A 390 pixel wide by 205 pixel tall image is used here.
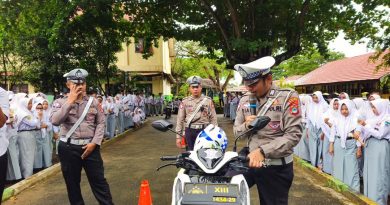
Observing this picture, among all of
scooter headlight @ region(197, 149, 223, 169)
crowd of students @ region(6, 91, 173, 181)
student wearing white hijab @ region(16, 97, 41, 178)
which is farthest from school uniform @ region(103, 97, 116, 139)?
scooter headlight @ region(197, 149, 223, 169)

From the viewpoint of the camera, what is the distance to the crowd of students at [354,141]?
6301 mm

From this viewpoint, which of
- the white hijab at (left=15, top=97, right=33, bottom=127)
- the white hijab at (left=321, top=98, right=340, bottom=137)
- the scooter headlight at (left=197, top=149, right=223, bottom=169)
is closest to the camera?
the scooter headlight at (left=197, top=149, right=223, bottom=169)

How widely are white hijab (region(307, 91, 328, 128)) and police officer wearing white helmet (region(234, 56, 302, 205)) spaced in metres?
5.69

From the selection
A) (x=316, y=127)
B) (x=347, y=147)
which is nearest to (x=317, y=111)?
(x=316, y=127)

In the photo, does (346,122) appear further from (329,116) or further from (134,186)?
(134,186)

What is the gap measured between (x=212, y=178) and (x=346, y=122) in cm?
502

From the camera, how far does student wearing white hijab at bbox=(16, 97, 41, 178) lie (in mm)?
8172

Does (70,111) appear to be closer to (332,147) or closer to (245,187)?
(245,187)

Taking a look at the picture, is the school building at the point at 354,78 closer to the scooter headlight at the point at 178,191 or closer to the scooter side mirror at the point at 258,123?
the scooter side mirror at the point at 258,123

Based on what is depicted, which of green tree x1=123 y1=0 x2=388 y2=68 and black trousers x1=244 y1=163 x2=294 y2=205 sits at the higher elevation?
green tree x1=123 y1=0 x2=388 y2=68

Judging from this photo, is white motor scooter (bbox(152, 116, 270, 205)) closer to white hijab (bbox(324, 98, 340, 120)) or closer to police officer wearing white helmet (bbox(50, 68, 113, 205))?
police officer wearing white helmet (bbox(50, 68, 113, 205))

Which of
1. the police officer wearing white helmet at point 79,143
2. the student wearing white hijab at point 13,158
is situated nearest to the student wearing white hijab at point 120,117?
the student wearing white hijab at point 13,158

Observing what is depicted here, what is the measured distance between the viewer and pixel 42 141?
9.16 m

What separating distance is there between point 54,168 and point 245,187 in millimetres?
6850
